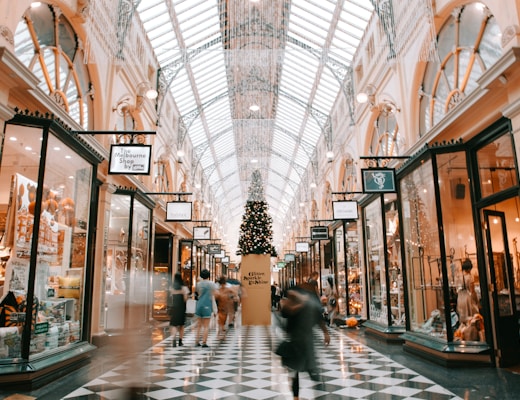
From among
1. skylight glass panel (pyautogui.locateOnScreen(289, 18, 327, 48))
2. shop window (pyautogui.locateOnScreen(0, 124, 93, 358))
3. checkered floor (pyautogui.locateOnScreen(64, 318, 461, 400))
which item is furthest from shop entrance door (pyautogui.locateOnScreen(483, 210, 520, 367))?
skylight glass panel (pyautogui.locateOnScreen(289, 18, 327, 48))

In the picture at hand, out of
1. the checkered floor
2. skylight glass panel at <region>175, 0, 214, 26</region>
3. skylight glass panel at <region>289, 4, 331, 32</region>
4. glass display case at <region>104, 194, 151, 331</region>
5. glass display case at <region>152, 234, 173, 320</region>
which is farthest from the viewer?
glass display case at <region>152, 234, 173, 320</region>

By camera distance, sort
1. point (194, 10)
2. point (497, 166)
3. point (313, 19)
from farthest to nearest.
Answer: point (313, 19), point (194, 10), point (497, 166)

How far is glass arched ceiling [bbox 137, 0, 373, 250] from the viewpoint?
38.0 ft

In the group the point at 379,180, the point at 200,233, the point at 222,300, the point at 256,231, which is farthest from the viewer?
the point at 200,233

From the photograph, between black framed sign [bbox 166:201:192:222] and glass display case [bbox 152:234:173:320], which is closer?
black framed sign [bbox 166:201:192:222]

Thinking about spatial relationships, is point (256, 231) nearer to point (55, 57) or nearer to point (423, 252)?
point (423, 252)

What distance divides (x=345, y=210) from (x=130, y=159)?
20.9ft

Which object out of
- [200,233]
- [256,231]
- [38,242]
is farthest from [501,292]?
[200,233]

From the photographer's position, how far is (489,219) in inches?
259

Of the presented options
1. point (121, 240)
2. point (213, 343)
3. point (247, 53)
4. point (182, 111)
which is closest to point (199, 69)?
point (182, 111)

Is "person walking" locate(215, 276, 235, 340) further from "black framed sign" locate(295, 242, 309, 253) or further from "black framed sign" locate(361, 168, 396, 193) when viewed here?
"black framed sign" locate(295, 242, 309, 253)

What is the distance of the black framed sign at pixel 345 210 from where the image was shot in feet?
38.9

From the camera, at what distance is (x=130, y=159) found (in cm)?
786

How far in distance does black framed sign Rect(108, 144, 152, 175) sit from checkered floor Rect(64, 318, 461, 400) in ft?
11.0
